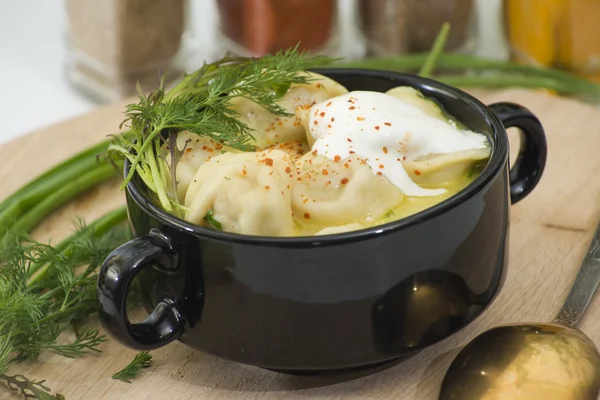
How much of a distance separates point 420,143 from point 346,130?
0.13 metres

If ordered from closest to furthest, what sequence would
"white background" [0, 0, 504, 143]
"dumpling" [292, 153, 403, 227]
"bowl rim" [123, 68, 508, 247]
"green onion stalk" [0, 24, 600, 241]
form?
"bowl rim" [123, 68, 508, 247], "dumpling" [292, 153, 403, 227], "green onion stalk" [0, 24, 600, 241], "white background" [0, 0, 504, 143]

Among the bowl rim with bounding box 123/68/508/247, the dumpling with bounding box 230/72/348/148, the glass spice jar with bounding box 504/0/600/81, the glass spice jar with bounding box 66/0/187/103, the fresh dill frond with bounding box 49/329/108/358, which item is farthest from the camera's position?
the glass spice jar with bounding box 66/0/187/103

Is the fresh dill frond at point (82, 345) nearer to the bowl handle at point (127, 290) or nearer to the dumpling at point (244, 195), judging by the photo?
the bowl handle at point (127, 290)

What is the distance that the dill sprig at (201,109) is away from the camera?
4.91 feet

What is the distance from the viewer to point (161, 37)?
3115mm

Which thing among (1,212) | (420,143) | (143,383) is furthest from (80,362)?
(420,143)

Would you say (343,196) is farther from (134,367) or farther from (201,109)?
(134,367)

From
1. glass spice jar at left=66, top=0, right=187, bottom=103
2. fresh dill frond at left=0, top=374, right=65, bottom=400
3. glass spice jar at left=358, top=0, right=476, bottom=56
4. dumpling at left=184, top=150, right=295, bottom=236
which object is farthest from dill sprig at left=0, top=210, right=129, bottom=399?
glass spice jar at left=358, top=0, right=476, bottom=56

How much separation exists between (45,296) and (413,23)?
1.85 m

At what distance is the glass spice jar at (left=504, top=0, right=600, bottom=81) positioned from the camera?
2.80m

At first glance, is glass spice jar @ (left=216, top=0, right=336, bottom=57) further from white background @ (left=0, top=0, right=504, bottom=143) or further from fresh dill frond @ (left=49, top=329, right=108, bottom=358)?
fresh dill frond @ (left=49, top=329, right=108, bottom=358)

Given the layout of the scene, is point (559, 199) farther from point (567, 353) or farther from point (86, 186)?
point (86, 186)

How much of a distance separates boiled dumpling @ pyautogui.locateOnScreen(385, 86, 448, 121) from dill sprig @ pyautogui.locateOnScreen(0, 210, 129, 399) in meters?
0.64

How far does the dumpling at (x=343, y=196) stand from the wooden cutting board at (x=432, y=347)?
272 mm
